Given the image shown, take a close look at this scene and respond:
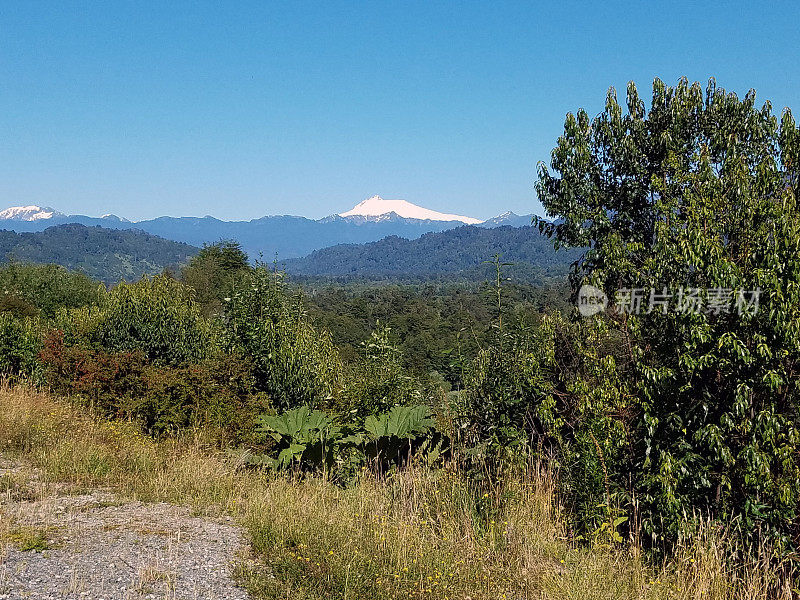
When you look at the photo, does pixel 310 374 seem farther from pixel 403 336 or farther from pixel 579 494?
pixel 403 336

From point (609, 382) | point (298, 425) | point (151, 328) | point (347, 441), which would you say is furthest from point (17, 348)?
point (609, 382)

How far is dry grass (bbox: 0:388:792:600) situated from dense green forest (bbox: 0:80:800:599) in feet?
0.15

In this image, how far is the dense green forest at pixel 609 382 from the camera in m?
4.18

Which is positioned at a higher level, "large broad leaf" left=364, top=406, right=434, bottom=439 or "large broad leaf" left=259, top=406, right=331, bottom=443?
"large broad leaf" left=364, top=406, right=434, bottom=439

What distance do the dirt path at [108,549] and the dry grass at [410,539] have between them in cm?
24

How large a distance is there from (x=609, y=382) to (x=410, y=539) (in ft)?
6.36

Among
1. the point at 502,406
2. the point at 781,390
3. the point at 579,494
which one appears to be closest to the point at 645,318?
the point at 781,390

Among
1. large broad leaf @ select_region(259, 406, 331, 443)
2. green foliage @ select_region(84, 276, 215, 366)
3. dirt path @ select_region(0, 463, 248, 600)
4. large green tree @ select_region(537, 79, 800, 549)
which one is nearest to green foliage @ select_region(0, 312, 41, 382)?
green foliage @ select_region(84, 276, 215, 366)

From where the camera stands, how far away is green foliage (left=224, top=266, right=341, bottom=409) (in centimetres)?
1144

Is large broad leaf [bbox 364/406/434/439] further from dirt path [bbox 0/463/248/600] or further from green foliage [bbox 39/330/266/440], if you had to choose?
green foliage [bbox 39/330/266/440]

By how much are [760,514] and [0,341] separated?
1536 cm

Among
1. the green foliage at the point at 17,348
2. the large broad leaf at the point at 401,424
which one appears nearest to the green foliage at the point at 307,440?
the large broad leaf at the point at 401,424

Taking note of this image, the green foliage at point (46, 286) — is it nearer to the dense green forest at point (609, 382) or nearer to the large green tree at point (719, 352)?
the dense green forest at point (609, 382)

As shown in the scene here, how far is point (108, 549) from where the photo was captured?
14.6 feet
